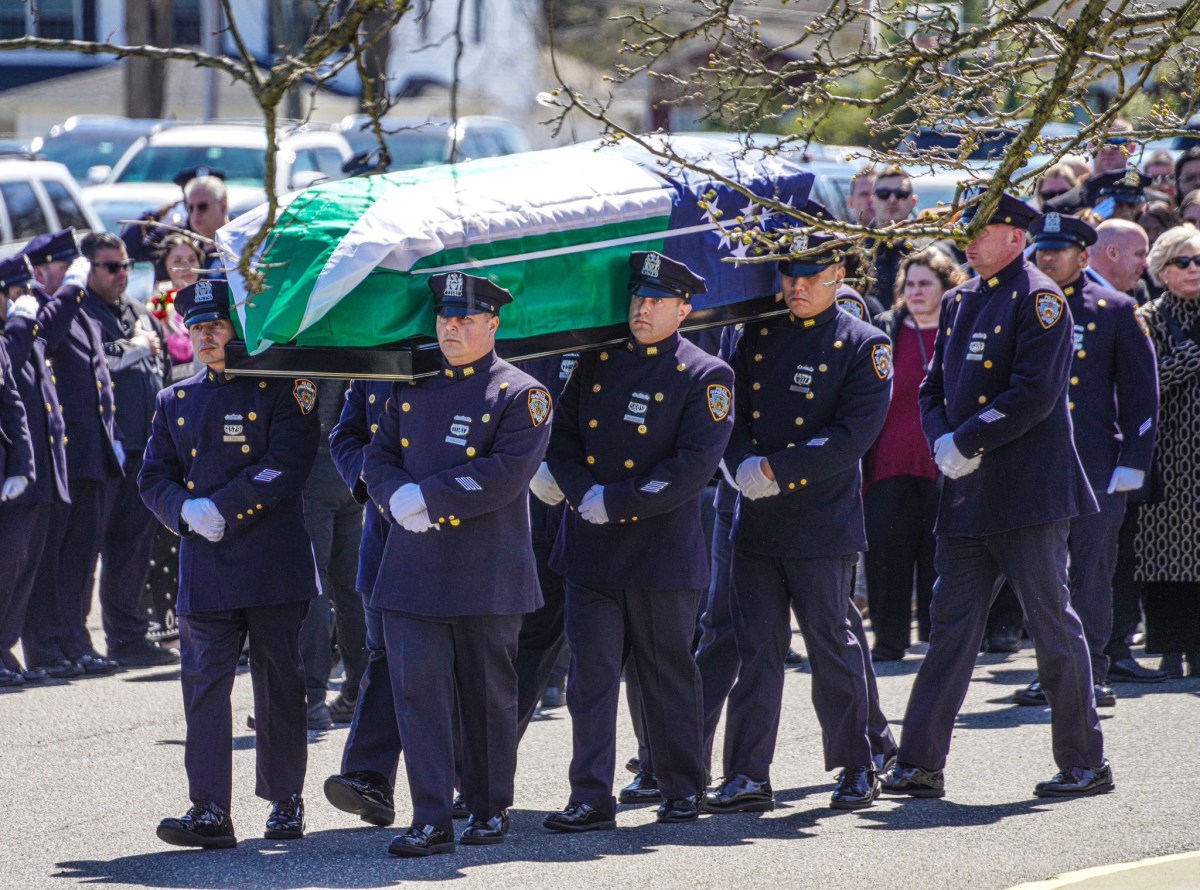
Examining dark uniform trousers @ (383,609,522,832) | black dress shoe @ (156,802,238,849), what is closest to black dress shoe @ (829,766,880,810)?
dark uniform trousers @ (383,609,522,832)

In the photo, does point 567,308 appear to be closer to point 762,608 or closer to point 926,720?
point 762,608

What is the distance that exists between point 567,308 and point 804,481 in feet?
3.64

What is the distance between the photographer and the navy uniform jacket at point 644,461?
23.1 ft

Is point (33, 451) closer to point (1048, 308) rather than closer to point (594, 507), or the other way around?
point (594, 507)

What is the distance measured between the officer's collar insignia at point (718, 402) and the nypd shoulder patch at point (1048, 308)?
1.25 metres

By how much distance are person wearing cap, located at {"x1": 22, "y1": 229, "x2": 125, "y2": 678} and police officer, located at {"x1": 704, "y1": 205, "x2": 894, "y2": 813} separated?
440cm

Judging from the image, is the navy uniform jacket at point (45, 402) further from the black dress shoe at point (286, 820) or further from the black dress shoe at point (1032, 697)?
the black dress shoe at point (1032, 697)

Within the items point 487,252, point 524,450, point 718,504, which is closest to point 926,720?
point 718,504

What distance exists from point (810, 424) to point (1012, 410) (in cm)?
77

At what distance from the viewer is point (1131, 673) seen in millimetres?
9656

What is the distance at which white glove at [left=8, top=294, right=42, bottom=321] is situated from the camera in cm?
996

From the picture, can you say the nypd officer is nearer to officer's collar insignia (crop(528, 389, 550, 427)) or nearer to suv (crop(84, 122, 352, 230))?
officer's collar insignia (crop(528, 389, 550, 427))

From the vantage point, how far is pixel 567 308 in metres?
7.29

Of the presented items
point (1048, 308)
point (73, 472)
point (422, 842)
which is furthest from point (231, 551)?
point (73, 472)
